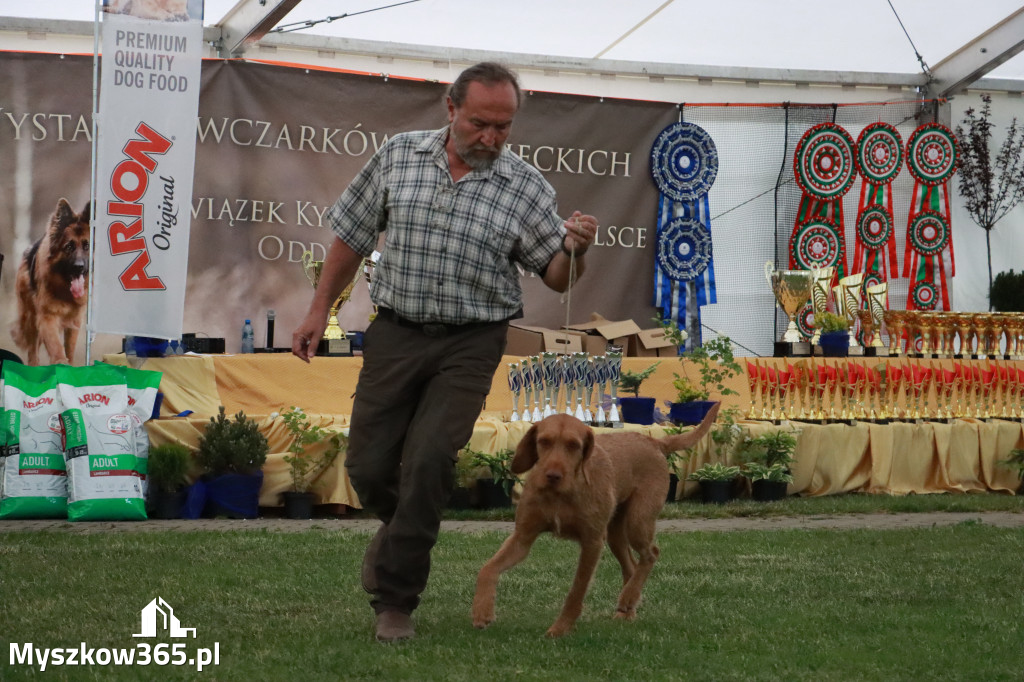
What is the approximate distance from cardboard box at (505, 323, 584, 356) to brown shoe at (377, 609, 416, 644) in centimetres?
537

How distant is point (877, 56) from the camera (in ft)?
41.9

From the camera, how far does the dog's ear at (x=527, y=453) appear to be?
4160mm

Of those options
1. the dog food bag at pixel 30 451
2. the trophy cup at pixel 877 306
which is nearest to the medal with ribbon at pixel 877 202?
the trophy cup at pixel 877 306

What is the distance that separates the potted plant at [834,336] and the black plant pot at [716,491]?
1.88m

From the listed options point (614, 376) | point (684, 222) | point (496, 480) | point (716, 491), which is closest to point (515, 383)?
point (614, 376)

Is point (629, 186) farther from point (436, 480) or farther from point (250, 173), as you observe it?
point (436, 480)

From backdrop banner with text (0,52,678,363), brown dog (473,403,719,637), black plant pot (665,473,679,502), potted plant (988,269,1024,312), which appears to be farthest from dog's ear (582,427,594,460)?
potted plant (988,269,1024,312)

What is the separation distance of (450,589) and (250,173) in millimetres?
7160

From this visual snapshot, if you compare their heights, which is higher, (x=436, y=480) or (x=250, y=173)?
(x=250, y=173)

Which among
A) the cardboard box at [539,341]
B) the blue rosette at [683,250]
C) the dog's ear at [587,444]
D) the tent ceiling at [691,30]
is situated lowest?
the dog's ear at [587,444]

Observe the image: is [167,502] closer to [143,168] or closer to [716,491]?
[143,168]

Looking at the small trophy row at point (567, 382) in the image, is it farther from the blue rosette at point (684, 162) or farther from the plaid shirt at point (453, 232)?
the plaid shirt at point (453, 232)

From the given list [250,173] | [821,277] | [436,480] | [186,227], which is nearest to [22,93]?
[250,173]

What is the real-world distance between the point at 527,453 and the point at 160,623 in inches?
58.0
